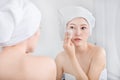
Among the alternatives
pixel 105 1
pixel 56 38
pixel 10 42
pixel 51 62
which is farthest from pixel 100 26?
pixel 10 42

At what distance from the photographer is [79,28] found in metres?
1.05

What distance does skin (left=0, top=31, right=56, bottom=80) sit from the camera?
2.55 ft

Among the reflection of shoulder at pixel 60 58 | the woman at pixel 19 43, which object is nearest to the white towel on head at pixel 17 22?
the woman at pixel 19 43

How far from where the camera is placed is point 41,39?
1220 mm

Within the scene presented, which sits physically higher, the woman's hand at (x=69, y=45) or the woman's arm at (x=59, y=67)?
the woman's hand at (x=69, y=45)

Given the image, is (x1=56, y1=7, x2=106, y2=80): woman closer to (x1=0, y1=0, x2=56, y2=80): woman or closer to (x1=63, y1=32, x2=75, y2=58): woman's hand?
(x1=63, y1=32, x2=75, y2=58): woman's hand

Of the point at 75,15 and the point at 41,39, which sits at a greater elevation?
the point at 75,15

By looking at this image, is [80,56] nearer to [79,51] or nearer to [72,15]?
[79,51]

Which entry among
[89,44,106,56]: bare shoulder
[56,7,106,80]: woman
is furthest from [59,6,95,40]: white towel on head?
[89,44,106,56]: bare shoulder

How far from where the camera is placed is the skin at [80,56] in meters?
1.04

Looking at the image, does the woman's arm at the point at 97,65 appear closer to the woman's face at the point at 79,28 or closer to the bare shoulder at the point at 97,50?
the bare shoulder at the point at 97,50

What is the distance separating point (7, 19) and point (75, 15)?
404 millimetres

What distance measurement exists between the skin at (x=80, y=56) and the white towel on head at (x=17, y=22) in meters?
0.28

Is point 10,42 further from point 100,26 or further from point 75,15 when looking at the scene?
point 100,26
